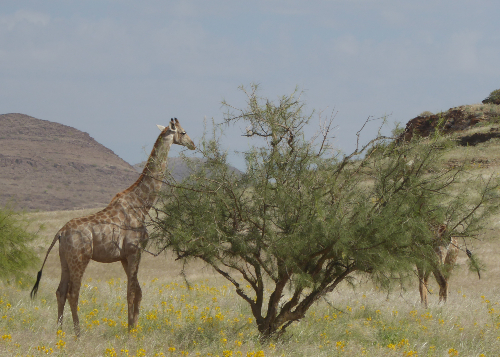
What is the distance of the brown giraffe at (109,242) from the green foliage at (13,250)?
4.93 metres

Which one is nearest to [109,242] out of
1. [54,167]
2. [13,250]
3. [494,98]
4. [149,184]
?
[149,184]

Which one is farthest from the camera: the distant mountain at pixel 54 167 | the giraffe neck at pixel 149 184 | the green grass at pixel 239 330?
the distant mountain at pixel 54 167

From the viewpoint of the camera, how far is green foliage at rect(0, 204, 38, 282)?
12625 mm

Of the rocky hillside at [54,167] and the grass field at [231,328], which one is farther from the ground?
the rocky hillside at [54,167]

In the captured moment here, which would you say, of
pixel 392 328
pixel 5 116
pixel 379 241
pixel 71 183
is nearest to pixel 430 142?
pixel 379 241

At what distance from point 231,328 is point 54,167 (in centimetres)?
13490

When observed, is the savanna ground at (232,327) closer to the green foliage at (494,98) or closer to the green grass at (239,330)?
the green grass at (239,330)

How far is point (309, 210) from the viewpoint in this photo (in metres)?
7.16

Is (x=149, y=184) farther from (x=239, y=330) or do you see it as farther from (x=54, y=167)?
(x=54, y=167)

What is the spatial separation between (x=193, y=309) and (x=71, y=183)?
124m

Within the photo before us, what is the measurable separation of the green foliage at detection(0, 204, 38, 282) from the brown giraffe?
4.93m

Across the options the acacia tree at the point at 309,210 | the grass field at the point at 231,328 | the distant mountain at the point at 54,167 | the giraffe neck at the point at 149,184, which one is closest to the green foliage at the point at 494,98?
the grass field at the point at 231,328

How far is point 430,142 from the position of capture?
25.8ft

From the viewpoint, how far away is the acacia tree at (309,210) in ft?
23.1
